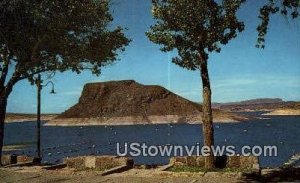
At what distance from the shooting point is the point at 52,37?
26.3 m

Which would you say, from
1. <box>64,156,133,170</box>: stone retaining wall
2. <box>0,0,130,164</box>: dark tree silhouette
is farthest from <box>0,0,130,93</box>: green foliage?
<box>64,156,133,170</box>: stone retaining wall

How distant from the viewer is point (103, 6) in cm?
2980

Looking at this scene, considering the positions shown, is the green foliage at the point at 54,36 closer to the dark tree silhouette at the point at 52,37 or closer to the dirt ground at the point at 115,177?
the dark tree silhouette at the point at 52,37

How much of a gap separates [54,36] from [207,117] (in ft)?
33.1

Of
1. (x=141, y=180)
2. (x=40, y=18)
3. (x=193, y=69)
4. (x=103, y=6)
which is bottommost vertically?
(x=141, y=180)

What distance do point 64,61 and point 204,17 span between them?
961 cm

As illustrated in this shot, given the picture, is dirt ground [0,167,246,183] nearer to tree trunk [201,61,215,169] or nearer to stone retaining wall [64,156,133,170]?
stone retaining wall [64,156,133,170]

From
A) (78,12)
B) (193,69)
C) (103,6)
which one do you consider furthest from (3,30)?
(193,69)

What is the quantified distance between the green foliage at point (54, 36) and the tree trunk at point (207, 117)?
783 centimetres

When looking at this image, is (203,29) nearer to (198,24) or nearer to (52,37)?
(198,24)

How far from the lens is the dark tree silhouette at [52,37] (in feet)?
76.2

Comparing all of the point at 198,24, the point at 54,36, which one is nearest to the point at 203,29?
the point at 198,24

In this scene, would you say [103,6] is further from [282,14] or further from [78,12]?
[282,14]

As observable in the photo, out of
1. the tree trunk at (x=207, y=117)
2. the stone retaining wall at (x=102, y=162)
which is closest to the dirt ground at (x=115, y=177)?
the stone retaining wall at (x=102, y=162)
